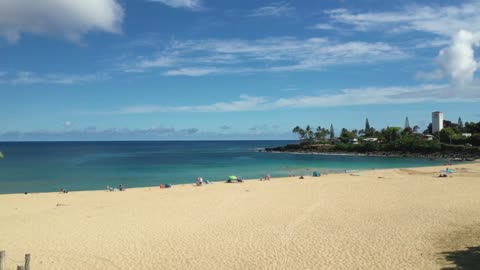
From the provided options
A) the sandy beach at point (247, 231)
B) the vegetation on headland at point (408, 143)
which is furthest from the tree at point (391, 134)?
the sandy beach at point (247, 231)

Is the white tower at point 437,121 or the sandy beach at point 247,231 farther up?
the white tower at point 437,121

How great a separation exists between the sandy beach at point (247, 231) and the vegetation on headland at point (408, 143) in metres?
66.1

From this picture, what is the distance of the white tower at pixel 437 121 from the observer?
12138 cm

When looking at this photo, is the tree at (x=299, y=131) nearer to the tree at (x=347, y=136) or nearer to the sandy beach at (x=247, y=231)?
the tree at (x=347, y=136)

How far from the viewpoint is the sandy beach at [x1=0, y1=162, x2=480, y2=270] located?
36.2 ft

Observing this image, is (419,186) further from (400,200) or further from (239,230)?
(239,230)

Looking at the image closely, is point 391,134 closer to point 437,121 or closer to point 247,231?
→ point 437,121

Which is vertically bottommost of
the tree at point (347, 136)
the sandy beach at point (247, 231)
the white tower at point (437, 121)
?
the sandy beach at point (247, 231)

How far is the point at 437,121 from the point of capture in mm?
122562

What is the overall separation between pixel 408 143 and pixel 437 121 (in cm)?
3597

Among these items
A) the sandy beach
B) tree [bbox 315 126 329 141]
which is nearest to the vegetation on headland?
tree [bbox 315 126 329 141]

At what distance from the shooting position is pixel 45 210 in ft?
66.1

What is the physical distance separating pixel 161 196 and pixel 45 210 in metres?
7.14

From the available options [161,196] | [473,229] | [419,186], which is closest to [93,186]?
[161,196]
